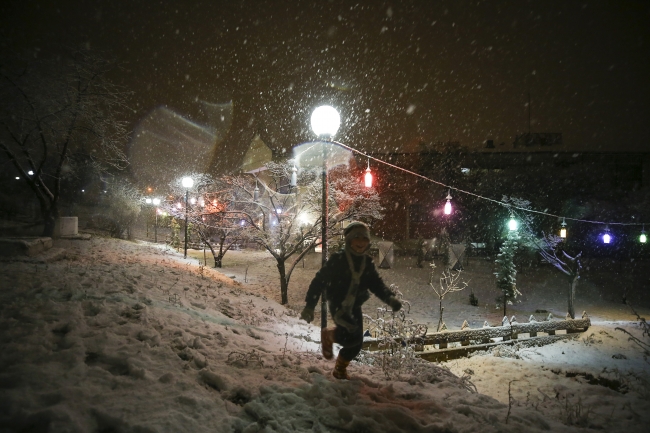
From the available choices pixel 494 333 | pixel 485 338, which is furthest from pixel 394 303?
pixel 494 333

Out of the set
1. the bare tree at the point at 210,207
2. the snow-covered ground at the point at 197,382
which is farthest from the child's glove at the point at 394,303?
the bare tree at the point at 210,207

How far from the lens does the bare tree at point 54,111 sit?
13312mm

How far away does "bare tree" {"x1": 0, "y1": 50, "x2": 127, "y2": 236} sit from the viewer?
13312 millimetres

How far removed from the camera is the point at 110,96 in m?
14.8

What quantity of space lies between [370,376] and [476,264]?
87.3ft

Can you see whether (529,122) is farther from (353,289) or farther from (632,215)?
(353,289)

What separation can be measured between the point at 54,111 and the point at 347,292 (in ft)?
51.5

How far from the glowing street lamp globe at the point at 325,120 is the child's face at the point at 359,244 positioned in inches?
133

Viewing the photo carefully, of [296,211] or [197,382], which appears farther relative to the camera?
[296,211]

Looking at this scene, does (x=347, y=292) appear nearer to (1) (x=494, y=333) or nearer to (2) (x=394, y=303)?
(2) (x=394, y=303)

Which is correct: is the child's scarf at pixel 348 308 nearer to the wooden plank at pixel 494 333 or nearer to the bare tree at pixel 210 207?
the wooden plank at pixel 494 333

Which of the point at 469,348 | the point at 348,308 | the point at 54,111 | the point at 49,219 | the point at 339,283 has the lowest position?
the point at 469,348

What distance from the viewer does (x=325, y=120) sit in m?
6.98

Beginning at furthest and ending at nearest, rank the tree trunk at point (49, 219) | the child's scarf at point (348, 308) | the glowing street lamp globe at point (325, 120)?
the tree trunk at point (49, 219) → the glowing street lamp globe at point (325, 120) → the child's scarf at point (348, 308)
